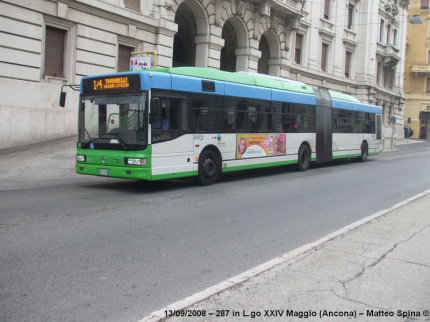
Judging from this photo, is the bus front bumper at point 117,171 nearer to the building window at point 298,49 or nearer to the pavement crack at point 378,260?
the pavement crack at point 378,260

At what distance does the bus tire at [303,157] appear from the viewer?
1697cm

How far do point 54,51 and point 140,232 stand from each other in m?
14.7

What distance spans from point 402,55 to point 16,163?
51.4 metres

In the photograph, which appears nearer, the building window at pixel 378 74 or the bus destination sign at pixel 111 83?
the bus destination sign at pixel 111 83

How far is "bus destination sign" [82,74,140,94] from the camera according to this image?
10.5 meters

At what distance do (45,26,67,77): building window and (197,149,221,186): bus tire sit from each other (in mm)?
10028

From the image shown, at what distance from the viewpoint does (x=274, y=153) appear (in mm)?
15305

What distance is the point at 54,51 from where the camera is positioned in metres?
18.9

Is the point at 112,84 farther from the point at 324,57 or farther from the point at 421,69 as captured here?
the point at 421,69

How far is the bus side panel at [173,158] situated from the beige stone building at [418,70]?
60.2 metres

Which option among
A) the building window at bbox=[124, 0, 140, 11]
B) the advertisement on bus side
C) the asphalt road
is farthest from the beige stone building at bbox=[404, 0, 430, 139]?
the asphalt road

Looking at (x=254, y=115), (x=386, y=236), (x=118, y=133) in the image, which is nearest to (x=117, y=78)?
(x=118, y=133)

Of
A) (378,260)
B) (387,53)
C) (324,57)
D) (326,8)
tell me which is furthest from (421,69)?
(378,260)

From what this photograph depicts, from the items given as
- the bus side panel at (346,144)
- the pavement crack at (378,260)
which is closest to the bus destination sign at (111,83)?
the pavement crack at (378,260)
